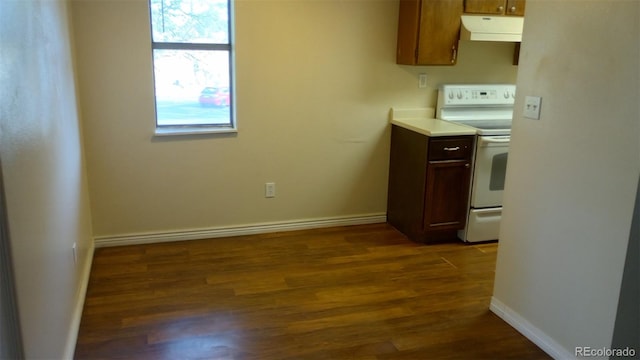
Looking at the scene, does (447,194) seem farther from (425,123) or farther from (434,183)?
(425,123)

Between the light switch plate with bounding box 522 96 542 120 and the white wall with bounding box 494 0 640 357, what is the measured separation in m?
0.03

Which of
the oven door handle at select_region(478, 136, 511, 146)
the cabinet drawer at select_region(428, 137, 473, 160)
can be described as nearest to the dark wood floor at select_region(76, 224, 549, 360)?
the cabinet drawer at select_region(428, 137, 473, 160)

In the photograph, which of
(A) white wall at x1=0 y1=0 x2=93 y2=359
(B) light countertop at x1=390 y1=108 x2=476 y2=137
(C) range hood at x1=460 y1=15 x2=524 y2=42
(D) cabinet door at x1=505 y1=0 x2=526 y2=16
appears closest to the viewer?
(A) white wall at x1=0 y1=0 x2=93 y2=359

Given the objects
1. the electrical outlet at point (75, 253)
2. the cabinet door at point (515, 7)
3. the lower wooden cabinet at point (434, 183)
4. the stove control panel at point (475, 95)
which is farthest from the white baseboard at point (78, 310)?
the cabinet door at point (515, 7)

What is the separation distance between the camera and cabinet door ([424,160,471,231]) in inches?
149

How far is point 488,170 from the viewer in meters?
3.83

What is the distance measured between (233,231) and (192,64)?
129 cm

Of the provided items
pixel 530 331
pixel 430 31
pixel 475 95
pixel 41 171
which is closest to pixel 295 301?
pixel 530 331

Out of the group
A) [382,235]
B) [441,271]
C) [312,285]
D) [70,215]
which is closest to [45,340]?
[70,215]

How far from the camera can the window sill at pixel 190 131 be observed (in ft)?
12.1

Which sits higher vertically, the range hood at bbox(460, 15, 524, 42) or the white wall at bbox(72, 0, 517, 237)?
the range hood at bbox(460, 15, 524, 42)

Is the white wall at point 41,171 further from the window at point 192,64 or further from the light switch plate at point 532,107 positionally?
the light switch plate at point 532,107

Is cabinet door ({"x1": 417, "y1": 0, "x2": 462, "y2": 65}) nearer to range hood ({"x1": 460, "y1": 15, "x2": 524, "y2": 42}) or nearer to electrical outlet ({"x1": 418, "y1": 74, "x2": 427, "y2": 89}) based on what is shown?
range hood ({"x1": 460, "y1": 15, "x2": 524, "y2": 42})

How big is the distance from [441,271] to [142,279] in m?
1.94
